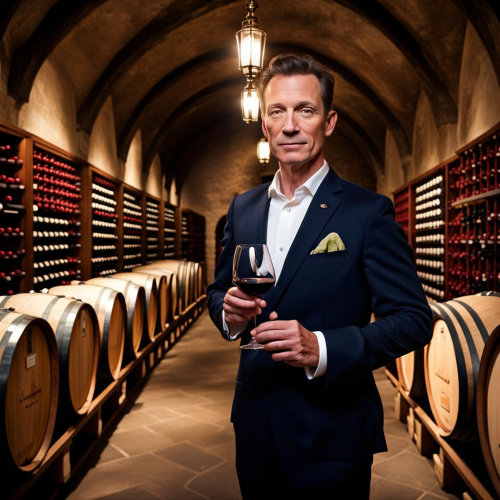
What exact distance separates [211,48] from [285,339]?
1021cm

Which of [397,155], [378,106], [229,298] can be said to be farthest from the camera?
[397,155]

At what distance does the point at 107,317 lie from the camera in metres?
4.25

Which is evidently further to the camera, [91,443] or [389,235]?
[91,443]

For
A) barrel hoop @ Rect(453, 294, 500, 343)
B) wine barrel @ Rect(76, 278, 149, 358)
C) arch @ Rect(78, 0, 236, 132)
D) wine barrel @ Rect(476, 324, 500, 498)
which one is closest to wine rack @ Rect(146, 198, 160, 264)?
arch @ Rect(78, 0, 236, 132)

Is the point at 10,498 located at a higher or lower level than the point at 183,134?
lower

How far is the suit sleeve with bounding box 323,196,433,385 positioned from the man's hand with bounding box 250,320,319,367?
95 millimetres

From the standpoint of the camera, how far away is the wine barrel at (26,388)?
2.36m

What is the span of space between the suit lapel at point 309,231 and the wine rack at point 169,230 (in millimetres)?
12787

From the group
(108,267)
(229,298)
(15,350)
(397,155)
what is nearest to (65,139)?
(108,267)

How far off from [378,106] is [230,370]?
7.05 metres

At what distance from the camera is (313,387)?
5.02 ft

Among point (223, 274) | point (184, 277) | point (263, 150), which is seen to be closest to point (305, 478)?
point (223, 274)

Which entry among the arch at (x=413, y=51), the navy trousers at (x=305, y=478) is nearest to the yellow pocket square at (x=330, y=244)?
the navy trousers at (x=305, y=478)

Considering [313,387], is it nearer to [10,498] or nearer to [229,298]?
[229,298]
